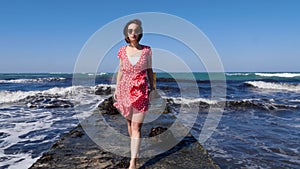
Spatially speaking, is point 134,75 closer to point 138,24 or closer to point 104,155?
point 138,24

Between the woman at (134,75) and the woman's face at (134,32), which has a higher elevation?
the woman's face at (134,32)

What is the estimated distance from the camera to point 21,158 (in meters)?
4.89

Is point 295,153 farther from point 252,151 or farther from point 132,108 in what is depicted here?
point 132,108

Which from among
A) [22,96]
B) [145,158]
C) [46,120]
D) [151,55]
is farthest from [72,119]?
[22,96]

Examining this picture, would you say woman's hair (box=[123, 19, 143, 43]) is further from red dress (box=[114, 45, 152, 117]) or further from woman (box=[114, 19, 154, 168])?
red dress (box=[114, 45, 152, 117])

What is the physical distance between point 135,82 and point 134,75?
88mm

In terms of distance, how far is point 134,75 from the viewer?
3.00 m

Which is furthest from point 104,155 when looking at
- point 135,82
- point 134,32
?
point 134,32

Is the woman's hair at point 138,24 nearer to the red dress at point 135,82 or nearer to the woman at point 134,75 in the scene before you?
the woman at point 134,75

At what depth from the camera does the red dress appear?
2.99m

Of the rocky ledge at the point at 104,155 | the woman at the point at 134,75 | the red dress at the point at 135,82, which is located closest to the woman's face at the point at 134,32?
the woman at the point at 134,75

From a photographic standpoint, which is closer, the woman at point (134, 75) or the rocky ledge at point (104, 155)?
the woman at point (134, 75)

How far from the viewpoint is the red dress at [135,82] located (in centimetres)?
299

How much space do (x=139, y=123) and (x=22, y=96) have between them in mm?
15579
